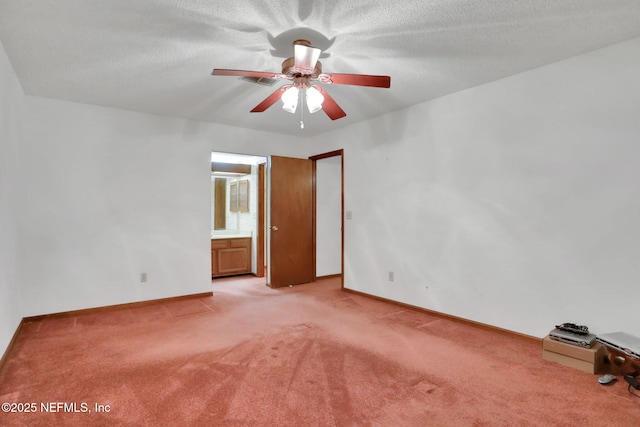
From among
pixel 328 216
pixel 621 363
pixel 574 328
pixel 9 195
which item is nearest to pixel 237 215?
pixel 328 216

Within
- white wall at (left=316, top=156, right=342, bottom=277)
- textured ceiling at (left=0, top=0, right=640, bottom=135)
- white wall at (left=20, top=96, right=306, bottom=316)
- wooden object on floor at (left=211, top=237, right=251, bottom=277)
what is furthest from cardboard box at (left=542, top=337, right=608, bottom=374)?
wooden object on floor at (left=211, top=237, right=251, bottom=277)

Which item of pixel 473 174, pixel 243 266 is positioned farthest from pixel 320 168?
pixel 473 174

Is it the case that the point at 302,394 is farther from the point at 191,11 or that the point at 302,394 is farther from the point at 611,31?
the point at 611,31

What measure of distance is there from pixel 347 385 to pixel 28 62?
12.0ft

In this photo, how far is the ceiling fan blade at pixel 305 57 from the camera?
211 cm

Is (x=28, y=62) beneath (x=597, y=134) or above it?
above

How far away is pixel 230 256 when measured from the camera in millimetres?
6074

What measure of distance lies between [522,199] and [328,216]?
3.36 metres

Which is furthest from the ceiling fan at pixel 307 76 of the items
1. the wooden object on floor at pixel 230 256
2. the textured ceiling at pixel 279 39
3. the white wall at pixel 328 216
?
the wooden object on floor at pixel 230 256

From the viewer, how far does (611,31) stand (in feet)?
7.89

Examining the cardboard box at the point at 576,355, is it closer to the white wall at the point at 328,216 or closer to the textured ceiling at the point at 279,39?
the textured ceiling at the point at 279,39

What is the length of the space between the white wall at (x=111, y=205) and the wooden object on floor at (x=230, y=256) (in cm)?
118

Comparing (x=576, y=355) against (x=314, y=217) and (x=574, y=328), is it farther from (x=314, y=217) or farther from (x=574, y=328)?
(x=314, y=217)

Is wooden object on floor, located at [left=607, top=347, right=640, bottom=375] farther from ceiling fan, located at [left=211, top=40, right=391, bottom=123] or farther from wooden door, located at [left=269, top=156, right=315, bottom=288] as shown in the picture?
wooden door, located at [left=269, top=156, right=315, bottom=288]
